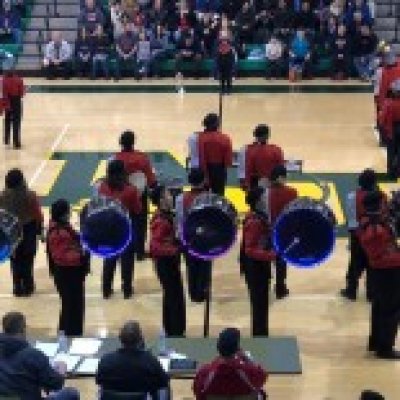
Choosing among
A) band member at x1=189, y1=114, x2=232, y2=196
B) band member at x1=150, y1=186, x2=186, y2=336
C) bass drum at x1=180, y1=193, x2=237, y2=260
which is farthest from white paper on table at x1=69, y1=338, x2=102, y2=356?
band member at x1=189, y1=114, x2=232, y2=196

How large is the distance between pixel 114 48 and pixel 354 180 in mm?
10296

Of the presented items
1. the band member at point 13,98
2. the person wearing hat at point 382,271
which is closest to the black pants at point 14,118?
the band member at point 13,98

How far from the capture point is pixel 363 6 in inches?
977

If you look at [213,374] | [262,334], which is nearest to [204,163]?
[262,334]

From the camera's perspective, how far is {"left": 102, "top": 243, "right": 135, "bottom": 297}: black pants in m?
11.4

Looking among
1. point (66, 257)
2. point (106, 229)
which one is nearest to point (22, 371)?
point (106, 229)

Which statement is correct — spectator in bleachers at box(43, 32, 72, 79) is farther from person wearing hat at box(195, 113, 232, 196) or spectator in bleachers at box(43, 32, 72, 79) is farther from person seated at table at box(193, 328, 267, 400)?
person seated at table at box(193, 328, 267, 400)

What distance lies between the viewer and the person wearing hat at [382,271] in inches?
377

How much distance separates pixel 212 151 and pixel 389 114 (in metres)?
3.40

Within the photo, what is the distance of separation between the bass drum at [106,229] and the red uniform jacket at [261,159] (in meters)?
3.20

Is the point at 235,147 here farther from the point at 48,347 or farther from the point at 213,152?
the point at 48,347

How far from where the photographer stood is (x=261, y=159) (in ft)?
40.3

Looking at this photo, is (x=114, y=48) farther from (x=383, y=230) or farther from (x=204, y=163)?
(x=383, y=230)

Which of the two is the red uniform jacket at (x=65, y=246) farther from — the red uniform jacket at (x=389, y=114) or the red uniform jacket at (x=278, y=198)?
the red uniform jacket at (x=389, y=114)
